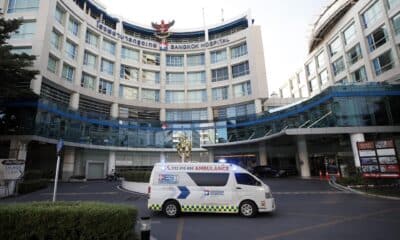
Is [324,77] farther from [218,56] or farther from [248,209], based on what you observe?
[248,209]

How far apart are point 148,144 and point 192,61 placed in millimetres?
19356

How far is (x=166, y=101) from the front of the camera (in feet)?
156

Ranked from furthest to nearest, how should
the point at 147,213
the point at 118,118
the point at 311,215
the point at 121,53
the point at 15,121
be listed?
1. the point at 121,53
2. the point at 118,118
3. the point at 15,121
4. the point at 147,213
5. the point at 311,215

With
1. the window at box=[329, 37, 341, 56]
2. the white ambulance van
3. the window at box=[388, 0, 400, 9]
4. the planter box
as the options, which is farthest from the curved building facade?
the white ambulance van

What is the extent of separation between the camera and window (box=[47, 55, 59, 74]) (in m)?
31.9

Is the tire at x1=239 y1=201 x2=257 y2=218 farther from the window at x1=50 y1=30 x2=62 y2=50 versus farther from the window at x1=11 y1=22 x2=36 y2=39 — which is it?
the window at x1=50 y1=30 x2=62 y2=50

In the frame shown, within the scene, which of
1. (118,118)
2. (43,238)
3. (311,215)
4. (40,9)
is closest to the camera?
(43,238)

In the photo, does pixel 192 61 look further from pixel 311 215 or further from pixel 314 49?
pixel 311 215

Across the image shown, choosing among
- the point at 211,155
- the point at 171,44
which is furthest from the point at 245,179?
the point at 171,44

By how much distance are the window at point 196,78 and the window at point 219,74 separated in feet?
6.17

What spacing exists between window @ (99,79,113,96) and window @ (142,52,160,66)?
8.97m

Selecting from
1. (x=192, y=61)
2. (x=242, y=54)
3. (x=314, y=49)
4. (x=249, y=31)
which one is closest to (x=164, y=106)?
(x=192, y=61)

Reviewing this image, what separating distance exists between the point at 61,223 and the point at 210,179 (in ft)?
22.0

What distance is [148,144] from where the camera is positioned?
1719 inches
